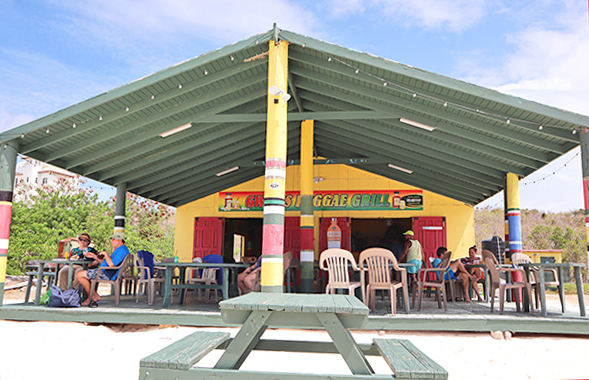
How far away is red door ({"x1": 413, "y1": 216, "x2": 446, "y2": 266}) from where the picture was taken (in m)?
12.5

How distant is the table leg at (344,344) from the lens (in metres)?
A: 2.62

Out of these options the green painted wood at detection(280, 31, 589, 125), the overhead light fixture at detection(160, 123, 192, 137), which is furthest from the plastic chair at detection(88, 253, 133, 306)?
the green painted wood at detection(280, 31, 589, 125)

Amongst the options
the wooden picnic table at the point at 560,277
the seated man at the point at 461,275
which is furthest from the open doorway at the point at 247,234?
the wooden picnic table at the point at 560,277

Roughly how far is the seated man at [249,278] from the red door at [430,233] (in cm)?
631

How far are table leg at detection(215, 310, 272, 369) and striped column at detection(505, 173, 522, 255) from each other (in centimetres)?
808

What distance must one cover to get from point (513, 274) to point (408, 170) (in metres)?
3.74

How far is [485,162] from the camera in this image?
9242 mm

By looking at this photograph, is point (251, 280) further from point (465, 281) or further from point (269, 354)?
point (465, 281)

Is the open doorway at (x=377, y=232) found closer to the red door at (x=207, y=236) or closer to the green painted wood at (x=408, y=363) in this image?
the red door at (x=207, y=236)

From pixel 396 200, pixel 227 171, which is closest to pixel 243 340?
pixel 227 171

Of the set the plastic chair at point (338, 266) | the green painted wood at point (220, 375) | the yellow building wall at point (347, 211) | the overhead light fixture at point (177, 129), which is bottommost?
the green painted wood at point (220, 375)

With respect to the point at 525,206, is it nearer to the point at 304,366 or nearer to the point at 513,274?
the point at 513,274

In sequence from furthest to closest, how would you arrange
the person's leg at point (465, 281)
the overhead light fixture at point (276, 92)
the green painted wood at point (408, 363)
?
1. the person's leg at point (465, 281)
2. the overhead light fixture at point (276, 92)
3. the green painted wood at point (408, 363)

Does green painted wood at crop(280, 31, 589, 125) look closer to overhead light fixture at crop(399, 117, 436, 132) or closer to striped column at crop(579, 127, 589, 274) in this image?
striped column at crop(579, 127, 589, 274)
